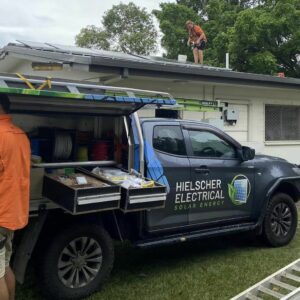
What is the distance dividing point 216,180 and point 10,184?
2927 mm

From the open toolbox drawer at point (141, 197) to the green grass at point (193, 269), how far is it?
954mm

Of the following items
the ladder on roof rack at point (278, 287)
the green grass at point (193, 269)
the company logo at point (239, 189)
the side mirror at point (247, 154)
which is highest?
the side mirror at point (247, 154)

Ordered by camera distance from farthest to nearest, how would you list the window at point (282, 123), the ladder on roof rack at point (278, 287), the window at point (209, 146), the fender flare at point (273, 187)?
the window at point (282, 123) → the fender flare at point (273, 187) → the window at point (209, 146) → the ladder on roof rack at point (278, 287)

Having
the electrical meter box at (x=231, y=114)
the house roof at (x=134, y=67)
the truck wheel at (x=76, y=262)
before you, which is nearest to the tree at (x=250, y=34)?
the house roof at (x=134, y=67)

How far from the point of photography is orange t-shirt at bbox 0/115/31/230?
3613 millimetres

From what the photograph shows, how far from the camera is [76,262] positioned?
180 inches

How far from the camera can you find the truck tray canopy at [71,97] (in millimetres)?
3938

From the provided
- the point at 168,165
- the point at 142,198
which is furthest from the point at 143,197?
the point at 168,165

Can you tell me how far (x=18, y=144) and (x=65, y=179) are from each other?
90 cm

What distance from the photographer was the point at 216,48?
2338 cm

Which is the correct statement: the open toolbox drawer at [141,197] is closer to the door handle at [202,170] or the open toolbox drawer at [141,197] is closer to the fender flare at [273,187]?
the door handle at [202,170]

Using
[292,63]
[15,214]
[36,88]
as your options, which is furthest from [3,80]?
[292,63]

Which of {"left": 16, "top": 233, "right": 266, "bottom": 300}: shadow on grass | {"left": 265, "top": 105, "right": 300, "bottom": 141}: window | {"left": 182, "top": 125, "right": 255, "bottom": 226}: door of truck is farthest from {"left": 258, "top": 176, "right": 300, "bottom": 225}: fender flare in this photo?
{"left": 265, "top": 105, "right": 300, "bottom": 141}: window

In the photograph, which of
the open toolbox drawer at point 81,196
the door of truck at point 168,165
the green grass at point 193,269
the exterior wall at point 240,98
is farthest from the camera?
the exterior wall at point 240,98
